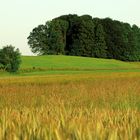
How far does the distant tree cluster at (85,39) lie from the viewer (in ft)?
→ 366

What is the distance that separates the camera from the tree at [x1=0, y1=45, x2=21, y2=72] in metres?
68.8

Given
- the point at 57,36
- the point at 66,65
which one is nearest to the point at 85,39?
the point at 57,36

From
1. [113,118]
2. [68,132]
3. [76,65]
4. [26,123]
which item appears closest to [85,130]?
[68,132]

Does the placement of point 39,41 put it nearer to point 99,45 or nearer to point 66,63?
point 99,45

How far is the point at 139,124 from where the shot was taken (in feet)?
15.8

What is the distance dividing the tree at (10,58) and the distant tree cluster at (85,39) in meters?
39.9

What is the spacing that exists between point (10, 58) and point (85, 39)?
42.3 meters

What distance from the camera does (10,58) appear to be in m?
69.4

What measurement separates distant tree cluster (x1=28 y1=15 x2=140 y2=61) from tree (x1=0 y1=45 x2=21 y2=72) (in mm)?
39941

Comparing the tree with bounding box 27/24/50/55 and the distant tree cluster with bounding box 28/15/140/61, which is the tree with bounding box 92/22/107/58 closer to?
the distant tree cluster with bounding box 28/15/140/61

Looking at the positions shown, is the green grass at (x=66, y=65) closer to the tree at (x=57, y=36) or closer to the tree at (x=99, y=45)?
the tree at (x=99, y=45)

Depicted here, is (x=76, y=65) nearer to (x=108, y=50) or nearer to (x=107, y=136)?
(x=108, y=50)

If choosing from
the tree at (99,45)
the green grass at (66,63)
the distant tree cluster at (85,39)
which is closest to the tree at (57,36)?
the distant tree cluster at (85,39)

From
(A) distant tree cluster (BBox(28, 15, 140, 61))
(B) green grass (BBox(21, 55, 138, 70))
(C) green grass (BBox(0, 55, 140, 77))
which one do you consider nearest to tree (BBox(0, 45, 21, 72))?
(C) green grass (BBox(0, 55, 140, 77))
